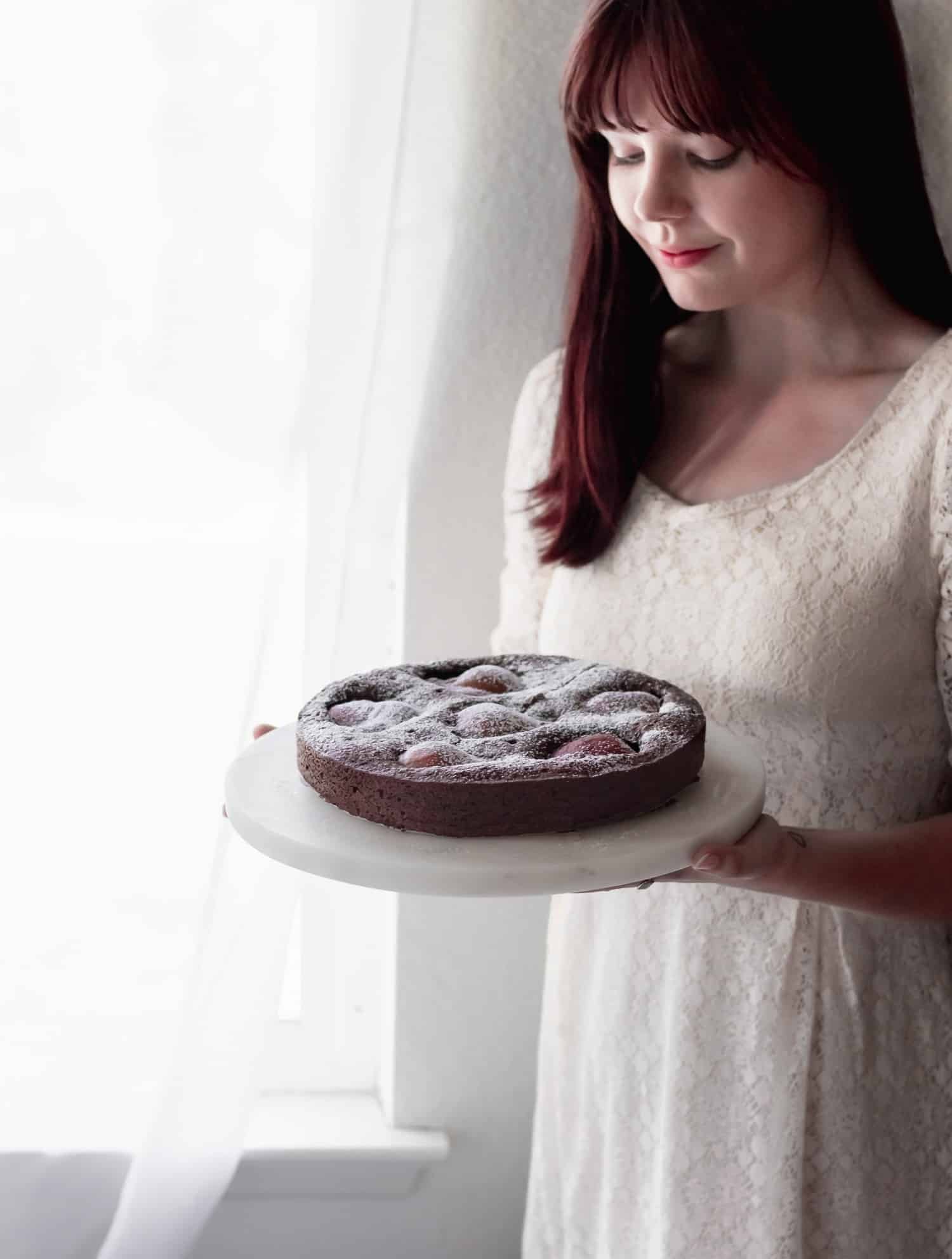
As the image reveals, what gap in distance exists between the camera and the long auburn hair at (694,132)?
3.49 ft

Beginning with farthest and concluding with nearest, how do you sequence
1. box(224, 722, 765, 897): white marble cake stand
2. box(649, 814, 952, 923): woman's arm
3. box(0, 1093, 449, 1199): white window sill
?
box(0, 1093, 449, 1199): white window sill
box(649, 814, 952, 923): woman's arm
box(224, 722, 765, 897): white marble cake stand

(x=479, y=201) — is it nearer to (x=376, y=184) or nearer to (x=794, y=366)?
(x=376, y=184)

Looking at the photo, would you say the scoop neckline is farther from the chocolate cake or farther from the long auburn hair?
the chocolate cake

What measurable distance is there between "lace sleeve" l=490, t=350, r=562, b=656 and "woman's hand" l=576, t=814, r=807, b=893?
0.45 m

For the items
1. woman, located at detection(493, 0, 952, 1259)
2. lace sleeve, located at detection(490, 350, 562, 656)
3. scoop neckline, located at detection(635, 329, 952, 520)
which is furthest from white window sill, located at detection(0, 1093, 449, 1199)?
scoop neckline, located at detection(635, 329, 952, 520)

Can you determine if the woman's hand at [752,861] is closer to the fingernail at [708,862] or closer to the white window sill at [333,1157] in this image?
the fingernail at [708,862]

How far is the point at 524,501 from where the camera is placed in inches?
55.8

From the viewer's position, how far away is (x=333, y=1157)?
5.27ft

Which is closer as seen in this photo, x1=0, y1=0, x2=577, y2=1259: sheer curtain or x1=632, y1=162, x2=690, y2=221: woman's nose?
x1=632, y1=162, x2=690, y2=221: woman's nose

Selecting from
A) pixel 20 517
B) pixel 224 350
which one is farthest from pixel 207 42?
pixel 20 517

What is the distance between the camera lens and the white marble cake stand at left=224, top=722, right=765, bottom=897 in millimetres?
889

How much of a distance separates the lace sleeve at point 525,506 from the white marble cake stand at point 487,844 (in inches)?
16.2

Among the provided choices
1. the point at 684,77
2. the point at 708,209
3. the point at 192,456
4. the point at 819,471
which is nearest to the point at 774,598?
the point at 819,471

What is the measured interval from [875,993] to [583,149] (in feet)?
2.80
